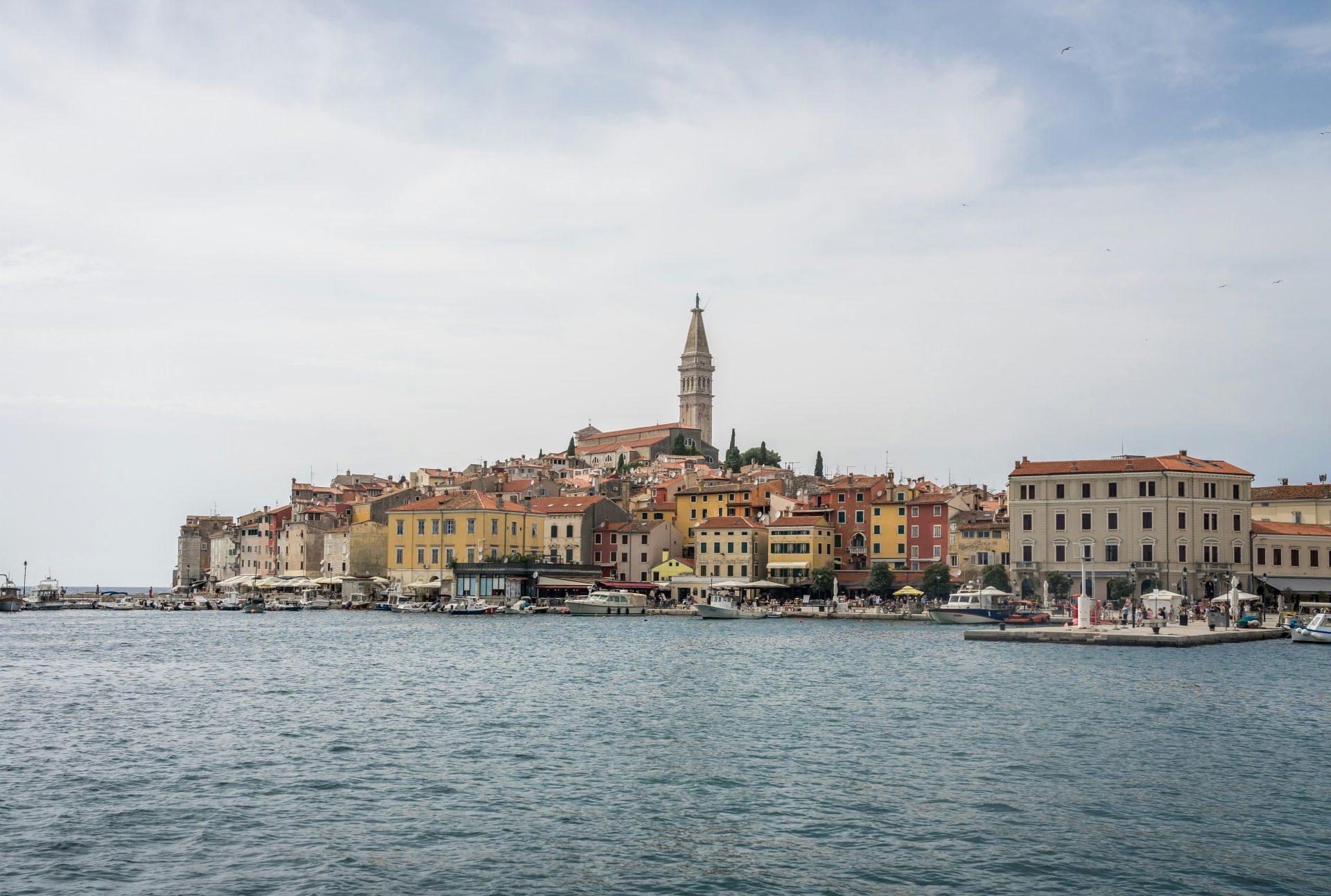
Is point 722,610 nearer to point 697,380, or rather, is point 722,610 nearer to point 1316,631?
point 1316,631

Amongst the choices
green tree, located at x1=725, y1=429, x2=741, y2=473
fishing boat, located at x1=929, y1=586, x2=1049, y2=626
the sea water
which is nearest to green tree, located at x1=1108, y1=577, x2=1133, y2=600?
fishing boat, located at x1=929, y1=586, x2=1049, y2=626

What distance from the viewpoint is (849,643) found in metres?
51.7

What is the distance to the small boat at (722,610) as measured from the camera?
245 ft

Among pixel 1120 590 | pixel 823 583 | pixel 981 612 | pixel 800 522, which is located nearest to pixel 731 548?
pixel 800 522

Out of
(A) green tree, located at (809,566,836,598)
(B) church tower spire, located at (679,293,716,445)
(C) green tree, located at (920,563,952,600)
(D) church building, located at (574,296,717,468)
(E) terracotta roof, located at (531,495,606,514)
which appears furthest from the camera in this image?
(B) church tower spire, located at (679,293,716,445)

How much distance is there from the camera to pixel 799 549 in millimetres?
88000

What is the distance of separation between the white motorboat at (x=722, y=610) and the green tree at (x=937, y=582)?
11.9m

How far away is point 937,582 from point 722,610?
15.4m

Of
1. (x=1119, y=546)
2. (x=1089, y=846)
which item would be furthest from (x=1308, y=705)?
(x=1119, y=546)

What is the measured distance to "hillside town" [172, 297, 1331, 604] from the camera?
71000 mm

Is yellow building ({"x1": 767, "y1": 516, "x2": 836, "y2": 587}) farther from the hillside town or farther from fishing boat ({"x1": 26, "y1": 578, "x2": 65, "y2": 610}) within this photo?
fishing boat ({"x1": 26, "y1": 578, "x2": 65, "y2": 610})

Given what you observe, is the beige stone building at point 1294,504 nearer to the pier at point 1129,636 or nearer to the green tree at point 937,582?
the green tree at point 937,582

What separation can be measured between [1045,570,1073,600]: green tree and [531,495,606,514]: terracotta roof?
34.3 meters

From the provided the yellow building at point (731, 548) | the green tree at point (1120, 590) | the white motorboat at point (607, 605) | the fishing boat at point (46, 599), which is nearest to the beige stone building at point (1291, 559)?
the green tree at point (1120, 590)
